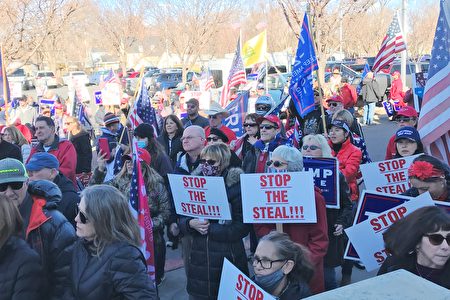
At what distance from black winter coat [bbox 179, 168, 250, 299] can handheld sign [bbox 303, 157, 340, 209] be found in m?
0.88

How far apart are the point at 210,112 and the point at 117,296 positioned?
5738 millimetres

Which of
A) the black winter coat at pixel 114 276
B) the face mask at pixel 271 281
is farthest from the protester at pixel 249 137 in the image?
the black winter coat at pixel 114 276

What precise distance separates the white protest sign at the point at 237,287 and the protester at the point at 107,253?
38cm

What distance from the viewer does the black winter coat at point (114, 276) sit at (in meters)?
2.81

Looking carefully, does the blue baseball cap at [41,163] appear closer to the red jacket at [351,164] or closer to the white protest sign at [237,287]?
the white protest sign at [237,287]

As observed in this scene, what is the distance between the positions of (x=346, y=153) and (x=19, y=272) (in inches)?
156

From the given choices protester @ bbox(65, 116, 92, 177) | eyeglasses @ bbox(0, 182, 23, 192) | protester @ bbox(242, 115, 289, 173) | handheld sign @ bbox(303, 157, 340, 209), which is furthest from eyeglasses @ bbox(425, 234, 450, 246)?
protester @ bbox(65, 116, 92, 177)

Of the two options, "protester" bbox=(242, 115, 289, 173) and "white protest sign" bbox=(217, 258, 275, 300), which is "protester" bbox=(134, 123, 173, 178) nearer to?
"protester" bbox=(242, 115, 289, 173)

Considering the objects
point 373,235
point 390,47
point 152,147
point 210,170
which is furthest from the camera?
point 390,47

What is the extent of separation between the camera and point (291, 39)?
136 ft

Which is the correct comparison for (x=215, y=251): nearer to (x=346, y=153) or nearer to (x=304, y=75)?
(x=346, y=153)

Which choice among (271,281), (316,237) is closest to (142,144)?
(316,237)

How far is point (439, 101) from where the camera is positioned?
17.0 ft

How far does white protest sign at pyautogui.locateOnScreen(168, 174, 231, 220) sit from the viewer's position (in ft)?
13.5
